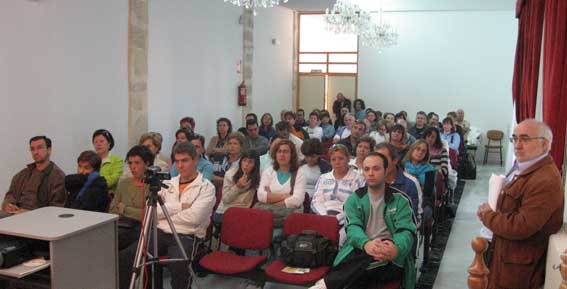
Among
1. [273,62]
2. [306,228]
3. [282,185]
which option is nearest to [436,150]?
[282,185]

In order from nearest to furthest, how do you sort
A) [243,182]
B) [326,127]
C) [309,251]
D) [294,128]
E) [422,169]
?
1. [309,251]
2. [243,182]
3. [422,169]
4. [294,128]
5. [326,127]

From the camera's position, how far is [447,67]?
40.4 ft

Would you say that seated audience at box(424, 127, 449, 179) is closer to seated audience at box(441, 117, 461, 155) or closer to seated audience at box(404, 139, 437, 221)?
seated audience at box(404, 139, 437, 221)

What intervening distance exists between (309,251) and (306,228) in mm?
Answer: 325

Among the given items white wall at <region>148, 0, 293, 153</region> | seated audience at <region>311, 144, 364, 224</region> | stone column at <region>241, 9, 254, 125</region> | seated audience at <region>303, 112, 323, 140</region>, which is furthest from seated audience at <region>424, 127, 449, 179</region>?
stone column at <region>241, 9, 254, 125</region>

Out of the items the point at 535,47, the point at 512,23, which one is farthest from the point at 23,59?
the point at 512,23

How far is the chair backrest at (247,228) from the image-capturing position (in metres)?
3.79

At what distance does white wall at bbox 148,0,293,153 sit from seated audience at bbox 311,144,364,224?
344 centimetres

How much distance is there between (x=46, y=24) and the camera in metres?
5.19

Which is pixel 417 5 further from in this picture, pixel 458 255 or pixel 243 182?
pixel 243 182

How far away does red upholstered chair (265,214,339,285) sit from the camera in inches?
130

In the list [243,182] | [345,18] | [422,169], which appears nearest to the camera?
[243,182]

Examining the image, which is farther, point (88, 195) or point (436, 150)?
point (436, 150)

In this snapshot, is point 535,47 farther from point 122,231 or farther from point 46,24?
point 46,24
